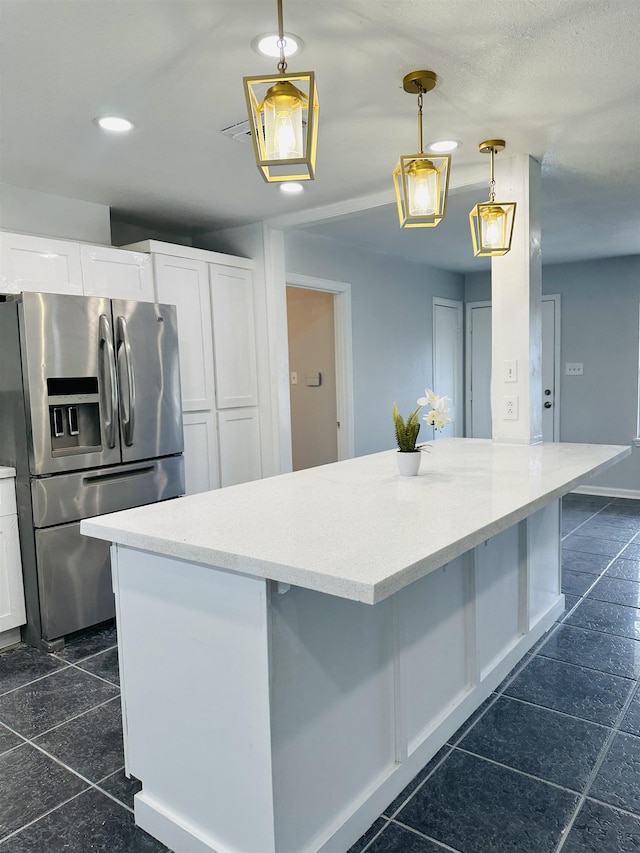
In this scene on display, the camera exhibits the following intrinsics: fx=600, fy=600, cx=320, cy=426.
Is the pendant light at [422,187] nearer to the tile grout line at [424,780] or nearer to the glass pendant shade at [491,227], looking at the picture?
the glass pendant shade at [491,227]

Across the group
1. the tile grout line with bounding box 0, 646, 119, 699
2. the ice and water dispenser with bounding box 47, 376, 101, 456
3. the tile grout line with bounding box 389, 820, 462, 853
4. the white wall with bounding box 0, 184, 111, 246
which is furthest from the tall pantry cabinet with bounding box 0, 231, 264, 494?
the tile grout line with bounding box 389, 820, 462, 853

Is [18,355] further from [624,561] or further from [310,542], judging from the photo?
[624,561]

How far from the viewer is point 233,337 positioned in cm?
402

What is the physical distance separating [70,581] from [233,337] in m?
1.86

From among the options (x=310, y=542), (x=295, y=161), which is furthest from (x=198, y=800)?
(x=295, y=161)

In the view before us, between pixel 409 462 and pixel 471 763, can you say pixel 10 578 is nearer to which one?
pixel 409 462

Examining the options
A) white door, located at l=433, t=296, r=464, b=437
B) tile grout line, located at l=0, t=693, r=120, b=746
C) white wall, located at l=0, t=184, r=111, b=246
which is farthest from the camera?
white door, located at l=433, t=296, r=464, b=437

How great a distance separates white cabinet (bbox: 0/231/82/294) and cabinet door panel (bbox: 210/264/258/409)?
944mm

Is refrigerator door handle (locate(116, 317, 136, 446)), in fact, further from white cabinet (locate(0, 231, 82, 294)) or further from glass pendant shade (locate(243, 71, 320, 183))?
glass pendant shade (locate(243, 71, 320, 183))

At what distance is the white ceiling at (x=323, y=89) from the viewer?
5.80ft

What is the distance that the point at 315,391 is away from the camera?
542cm

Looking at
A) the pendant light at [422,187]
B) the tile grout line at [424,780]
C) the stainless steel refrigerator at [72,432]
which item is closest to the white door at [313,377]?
the stainless steel refrigerator at [72,432]

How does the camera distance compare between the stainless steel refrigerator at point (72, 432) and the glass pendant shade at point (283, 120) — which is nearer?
the glass pendant shade at point (283, 120)

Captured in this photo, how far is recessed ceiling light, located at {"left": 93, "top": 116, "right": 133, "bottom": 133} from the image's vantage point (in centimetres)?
240
